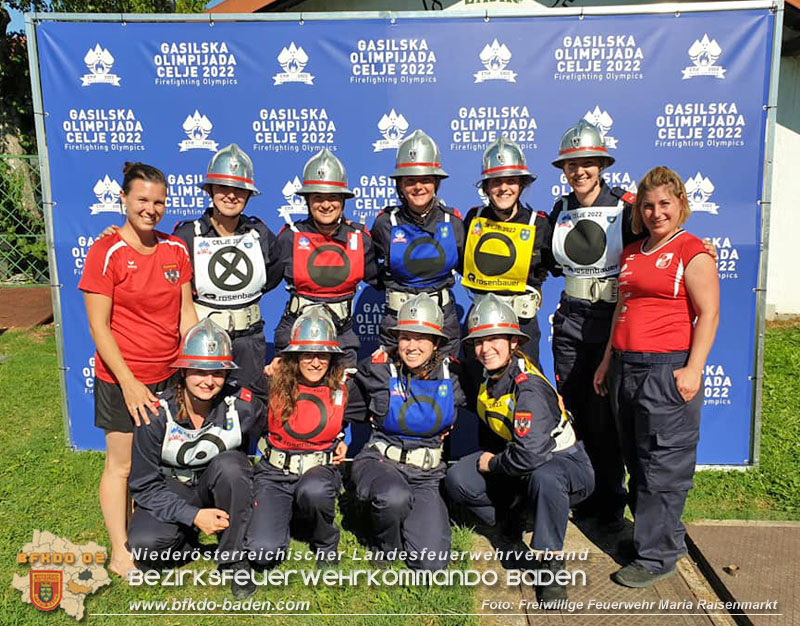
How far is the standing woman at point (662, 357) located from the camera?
3.33 meters

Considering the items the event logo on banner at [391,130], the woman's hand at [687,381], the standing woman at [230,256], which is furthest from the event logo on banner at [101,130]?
the woman's hand at [687,381]

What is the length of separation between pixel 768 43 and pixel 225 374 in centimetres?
523

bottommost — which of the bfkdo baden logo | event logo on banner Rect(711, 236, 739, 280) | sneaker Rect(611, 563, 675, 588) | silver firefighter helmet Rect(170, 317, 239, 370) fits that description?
sneaker Rect(611, 563, 675, 588)

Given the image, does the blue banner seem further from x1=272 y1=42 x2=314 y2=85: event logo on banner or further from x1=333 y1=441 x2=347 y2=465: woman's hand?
x1=333 y1=441 x2=347 y2=465: woman's hand

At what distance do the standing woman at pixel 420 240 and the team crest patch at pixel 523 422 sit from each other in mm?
890

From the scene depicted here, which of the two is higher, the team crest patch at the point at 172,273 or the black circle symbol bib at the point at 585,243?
the black circle symbol bib at the point at 585,243

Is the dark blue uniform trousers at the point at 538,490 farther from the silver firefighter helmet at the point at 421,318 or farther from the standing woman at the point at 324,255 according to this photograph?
the standing woman at the point at 324,255

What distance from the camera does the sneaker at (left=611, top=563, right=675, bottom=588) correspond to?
11.7 ft

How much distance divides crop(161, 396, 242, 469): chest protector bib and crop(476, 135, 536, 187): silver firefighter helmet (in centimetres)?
237

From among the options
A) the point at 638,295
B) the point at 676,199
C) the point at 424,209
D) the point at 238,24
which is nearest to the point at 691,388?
the point at 638,295

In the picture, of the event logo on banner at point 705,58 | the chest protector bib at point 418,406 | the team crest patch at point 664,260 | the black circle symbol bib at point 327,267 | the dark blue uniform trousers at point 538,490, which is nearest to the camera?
the team crest patch at point 664,260

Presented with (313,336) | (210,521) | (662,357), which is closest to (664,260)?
(662,357)

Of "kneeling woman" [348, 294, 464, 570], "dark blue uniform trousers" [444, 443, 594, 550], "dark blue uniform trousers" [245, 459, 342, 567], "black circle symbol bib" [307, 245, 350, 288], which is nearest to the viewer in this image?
"dark blue uniform trousers" [444, 443, 594, 550]

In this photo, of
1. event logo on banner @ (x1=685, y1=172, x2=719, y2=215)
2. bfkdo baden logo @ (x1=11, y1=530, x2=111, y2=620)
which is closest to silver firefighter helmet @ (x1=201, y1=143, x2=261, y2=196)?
bfkdo baden logo @ (x1=11, y1=530, x2=111, y2=620)
